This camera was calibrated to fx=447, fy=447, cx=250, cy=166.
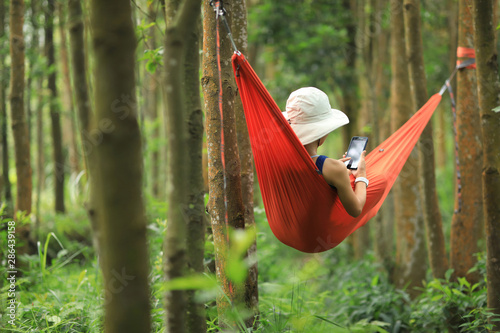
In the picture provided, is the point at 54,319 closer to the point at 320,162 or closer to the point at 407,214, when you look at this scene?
the point at 320,162

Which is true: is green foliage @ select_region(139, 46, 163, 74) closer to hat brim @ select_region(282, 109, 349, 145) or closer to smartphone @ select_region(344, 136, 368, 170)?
hat brim @ select_region(282, 109, 349, 145)

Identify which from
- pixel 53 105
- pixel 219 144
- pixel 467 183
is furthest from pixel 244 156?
pixel 53 105

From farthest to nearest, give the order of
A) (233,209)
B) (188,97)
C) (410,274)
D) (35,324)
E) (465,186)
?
(410,274), (465,186), (35,324), (233,209), (188,97)

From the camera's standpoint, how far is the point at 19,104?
10.8 feet

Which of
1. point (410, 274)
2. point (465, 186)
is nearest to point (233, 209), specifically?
point (465, 186)

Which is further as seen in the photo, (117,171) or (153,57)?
(153,57)

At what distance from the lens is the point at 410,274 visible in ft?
13.4

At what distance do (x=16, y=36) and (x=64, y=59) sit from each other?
3.34 metres

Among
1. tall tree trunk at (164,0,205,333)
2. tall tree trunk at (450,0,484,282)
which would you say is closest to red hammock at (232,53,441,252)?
tall tree trunk at (164,0,205,333)

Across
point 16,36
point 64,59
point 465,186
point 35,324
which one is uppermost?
point 64,59

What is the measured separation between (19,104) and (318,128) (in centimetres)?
236

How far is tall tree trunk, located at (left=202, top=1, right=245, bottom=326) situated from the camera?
1.98 meters

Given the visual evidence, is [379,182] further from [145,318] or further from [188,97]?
[145,318]

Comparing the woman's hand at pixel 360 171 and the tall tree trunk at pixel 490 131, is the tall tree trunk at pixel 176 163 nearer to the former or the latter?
the woman's hand at pixel 360 171
